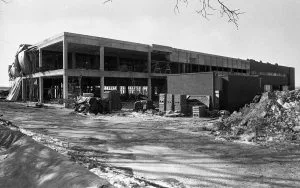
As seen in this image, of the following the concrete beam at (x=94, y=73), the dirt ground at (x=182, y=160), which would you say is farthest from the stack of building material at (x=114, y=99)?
the dirt ground at (x=182, y=160)

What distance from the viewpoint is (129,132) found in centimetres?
1434

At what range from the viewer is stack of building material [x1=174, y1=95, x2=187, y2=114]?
895 inches

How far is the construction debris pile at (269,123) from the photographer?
1204cm

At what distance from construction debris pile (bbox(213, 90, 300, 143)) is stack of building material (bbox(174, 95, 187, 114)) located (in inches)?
283

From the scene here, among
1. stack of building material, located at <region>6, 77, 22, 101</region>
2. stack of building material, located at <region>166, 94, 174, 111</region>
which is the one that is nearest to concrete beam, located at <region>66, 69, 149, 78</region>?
stack of building material, located at <region>166, 94, 174, 111</region>

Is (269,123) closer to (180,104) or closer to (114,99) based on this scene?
(180,104)

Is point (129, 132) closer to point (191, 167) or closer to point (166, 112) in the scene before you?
point (191, 167)

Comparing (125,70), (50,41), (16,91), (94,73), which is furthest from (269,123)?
(16,91)

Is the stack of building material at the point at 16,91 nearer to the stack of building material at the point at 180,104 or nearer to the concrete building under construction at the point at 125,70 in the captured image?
the concrete building under construction at the point at 125,70

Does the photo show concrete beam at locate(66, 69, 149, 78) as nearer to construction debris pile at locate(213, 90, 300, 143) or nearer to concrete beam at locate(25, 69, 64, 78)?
concrete beam at locate(25, 69, 64, 78)

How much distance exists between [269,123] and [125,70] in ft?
87.8

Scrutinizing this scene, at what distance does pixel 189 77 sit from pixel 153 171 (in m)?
21.5

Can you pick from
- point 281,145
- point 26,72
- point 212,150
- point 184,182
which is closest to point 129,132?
point 212,150

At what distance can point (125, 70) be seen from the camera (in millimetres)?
38375
